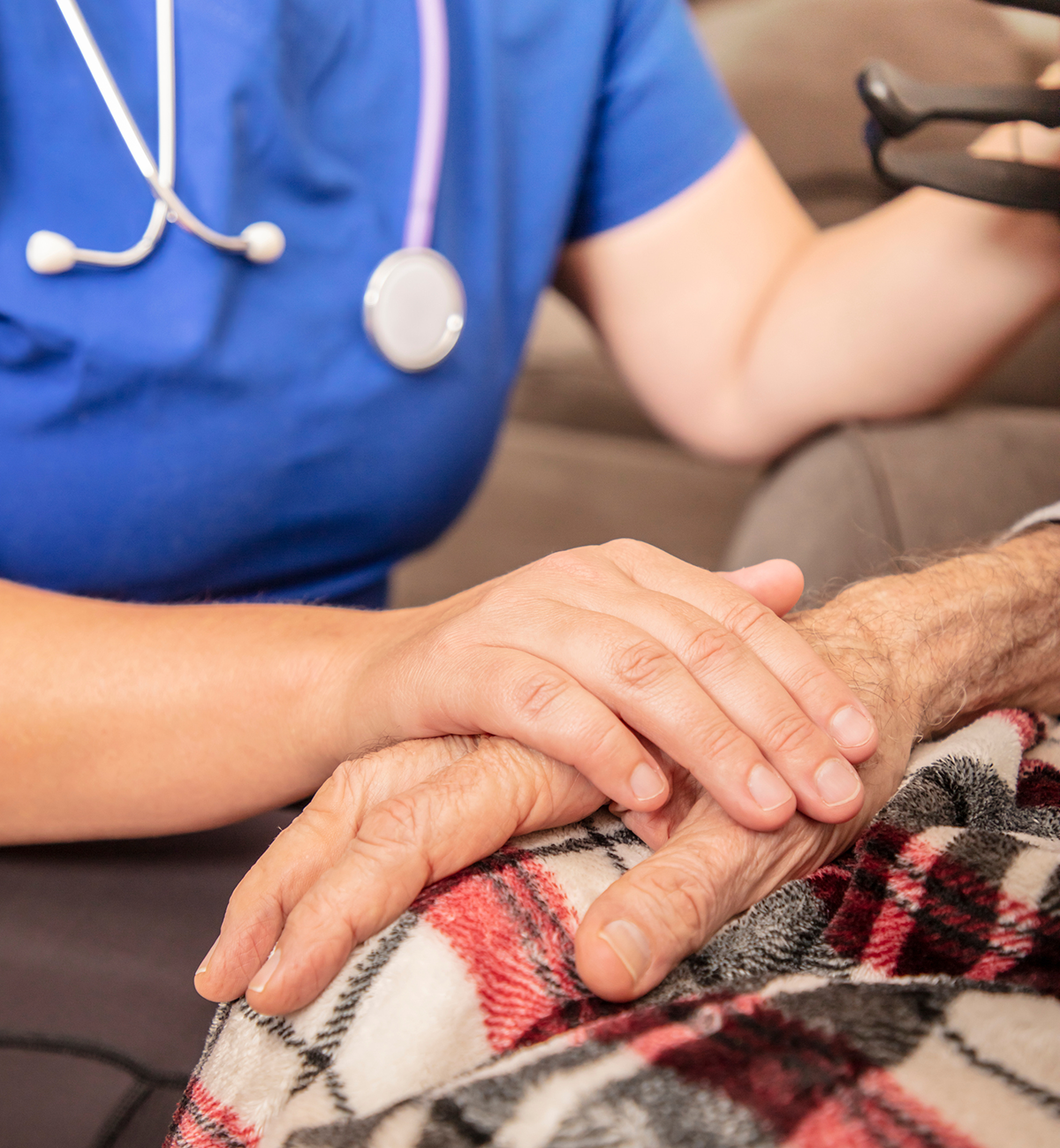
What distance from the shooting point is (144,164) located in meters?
0.54

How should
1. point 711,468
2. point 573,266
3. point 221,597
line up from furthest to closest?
point 711,468 < point 573,266 < point 221,597

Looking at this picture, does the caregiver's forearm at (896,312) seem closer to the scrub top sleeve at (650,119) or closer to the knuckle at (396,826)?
the scrub top sleeve at (650,119)

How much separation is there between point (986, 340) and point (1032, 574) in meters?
0.31

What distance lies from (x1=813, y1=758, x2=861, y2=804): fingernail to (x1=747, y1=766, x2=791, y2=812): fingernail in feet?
0.05

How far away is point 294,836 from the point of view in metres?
0.37

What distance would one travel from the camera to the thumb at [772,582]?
1.43 ft

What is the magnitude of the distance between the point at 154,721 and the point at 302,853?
134 mm

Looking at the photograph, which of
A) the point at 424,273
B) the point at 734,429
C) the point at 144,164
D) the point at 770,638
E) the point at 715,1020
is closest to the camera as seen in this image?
the point at 715,1020

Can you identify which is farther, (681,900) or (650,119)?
(650,119)

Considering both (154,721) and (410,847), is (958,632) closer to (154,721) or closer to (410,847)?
(410,847)

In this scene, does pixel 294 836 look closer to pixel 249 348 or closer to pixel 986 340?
pixel 249 348

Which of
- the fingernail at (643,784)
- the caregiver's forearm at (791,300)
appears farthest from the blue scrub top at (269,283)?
the fingernail at (643,784)

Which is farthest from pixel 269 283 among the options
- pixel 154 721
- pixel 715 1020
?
pixel 715 1020

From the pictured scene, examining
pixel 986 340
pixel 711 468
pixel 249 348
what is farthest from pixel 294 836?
pixel 711 468
